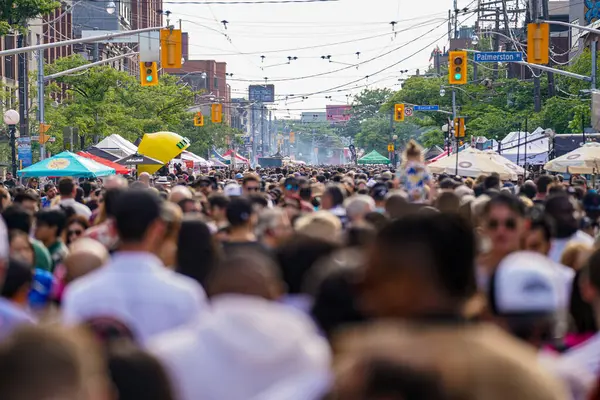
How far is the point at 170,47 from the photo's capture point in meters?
28.8

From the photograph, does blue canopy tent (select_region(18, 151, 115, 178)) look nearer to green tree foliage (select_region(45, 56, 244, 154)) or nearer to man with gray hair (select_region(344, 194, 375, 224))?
man with gray hair (select_region(344, 194, 375, 224))

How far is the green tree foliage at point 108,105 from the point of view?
49750 mm

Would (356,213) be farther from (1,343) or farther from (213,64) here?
(213,64)

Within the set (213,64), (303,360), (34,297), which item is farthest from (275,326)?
(213,64)

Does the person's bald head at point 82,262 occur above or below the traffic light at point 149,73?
below

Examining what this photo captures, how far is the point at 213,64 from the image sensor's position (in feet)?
503

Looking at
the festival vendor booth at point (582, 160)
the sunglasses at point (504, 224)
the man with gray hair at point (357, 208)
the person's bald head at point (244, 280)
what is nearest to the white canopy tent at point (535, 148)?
the festival vendor booth at point (582, 160)

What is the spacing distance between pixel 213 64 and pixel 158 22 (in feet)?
97.1

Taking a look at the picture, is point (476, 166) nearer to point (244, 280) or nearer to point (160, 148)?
point (160, 148)

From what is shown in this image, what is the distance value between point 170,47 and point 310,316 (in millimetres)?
24546

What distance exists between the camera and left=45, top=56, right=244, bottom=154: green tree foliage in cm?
4975

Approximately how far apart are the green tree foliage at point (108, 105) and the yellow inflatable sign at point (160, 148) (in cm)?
1284

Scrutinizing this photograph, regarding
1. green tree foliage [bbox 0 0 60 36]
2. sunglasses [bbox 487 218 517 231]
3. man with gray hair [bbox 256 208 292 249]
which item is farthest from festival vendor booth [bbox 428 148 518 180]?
sunglasses [bbox 487 218 517 231]

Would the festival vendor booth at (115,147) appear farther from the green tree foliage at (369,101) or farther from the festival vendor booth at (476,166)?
the green tree foliage at (369,101)
